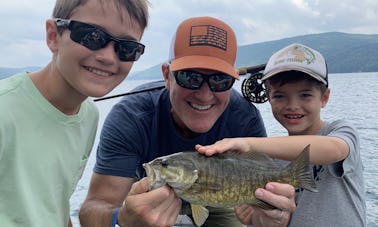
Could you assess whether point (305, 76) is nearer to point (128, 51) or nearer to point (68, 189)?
point (128, 51)

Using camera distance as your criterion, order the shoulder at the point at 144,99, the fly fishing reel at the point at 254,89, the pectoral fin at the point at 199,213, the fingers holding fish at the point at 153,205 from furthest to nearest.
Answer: the fly fishing reel at the point at 254,89 < the shoulder at the point at 144,99 < the pectoral fin at the point at 199,213 < the fingers holding fish at the point at 153,205

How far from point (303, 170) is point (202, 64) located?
4.29 ft

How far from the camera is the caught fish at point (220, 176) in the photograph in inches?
108

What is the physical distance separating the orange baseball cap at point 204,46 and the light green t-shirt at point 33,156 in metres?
1.16

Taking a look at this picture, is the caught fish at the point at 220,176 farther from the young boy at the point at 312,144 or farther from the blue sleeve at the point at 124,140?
the blue sleeve at the point at 124,140

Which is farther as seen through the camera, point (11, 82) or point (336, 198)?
point (336, 198)

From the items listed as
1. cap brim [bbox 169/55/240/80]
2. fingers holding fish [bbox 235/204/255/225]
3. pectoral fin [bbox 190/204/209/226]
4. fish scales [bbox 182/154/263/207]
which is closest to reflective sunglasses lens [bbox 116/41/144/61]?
cap brim [bbox 169/55/240/80]

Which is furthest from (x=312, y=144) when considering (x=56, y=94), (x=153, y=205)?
(x=56, y=94)

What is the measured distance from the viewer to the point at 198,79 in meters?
3.57

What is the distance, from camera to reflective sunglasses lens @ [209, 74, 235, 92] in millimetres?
3559

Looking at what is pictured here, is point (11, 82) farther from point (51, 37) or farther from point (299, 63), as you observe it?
point (299, 63)

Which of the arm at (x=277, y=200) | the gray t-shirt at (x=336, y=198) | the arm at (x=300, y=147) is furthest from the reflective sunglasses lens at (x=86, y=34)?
the gray t-shirt at (x=336, y=198)

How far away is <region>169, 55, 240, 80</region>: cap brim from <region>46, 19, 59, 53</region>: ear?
1.07 meters

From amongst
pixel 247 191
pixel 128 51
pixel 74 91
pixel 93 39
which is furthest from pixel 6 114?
pixel 247 191
